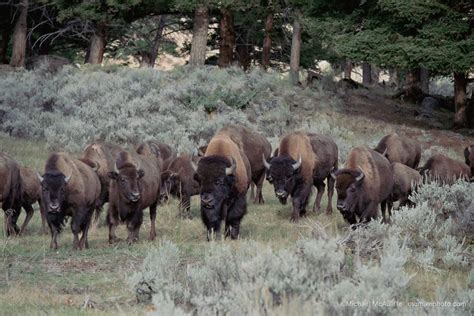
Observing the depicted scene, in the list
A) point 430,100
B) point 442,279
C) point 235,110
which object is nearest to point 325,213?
point 442,279

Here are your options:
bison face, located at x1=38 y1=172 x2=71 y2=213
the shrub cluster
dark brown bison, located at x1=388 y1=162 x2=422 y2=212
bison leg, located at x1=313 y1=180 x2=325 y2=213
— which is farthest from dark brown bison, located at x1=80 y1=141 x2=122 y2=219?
dark brown bison, located at x1=388 y1=162 x2=422 y2=212

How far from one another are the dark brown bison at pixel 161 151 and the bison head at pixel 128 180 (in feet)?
14.1

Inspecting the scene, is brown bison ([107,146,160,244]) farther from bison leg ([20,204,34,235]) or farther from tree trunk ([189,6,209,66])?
tree trunk ([189,6,209,66])

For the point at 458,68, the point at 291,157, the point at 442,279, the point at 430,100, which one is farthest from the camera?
the point at 430,100

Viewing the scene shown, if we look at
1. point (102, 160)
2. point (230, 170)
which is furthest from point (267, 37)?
point (230, 170)

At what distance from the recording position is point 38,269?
906 cm

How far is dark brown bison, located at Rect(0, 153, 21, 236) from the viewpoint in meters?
12.3

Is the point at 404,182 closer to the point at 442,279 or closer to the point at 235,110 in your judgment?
the point at 442,279

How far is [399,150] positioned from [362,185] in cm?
508

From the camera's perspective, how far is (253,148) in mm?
15117

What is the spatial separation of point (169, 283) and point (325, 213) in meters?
8.17

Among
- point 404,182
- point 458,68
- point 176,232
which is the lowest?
point 176,232

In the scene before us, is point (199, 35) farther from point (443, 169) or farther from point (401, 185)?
point (401, 185)

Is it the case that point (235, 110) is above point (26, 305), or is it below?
above
